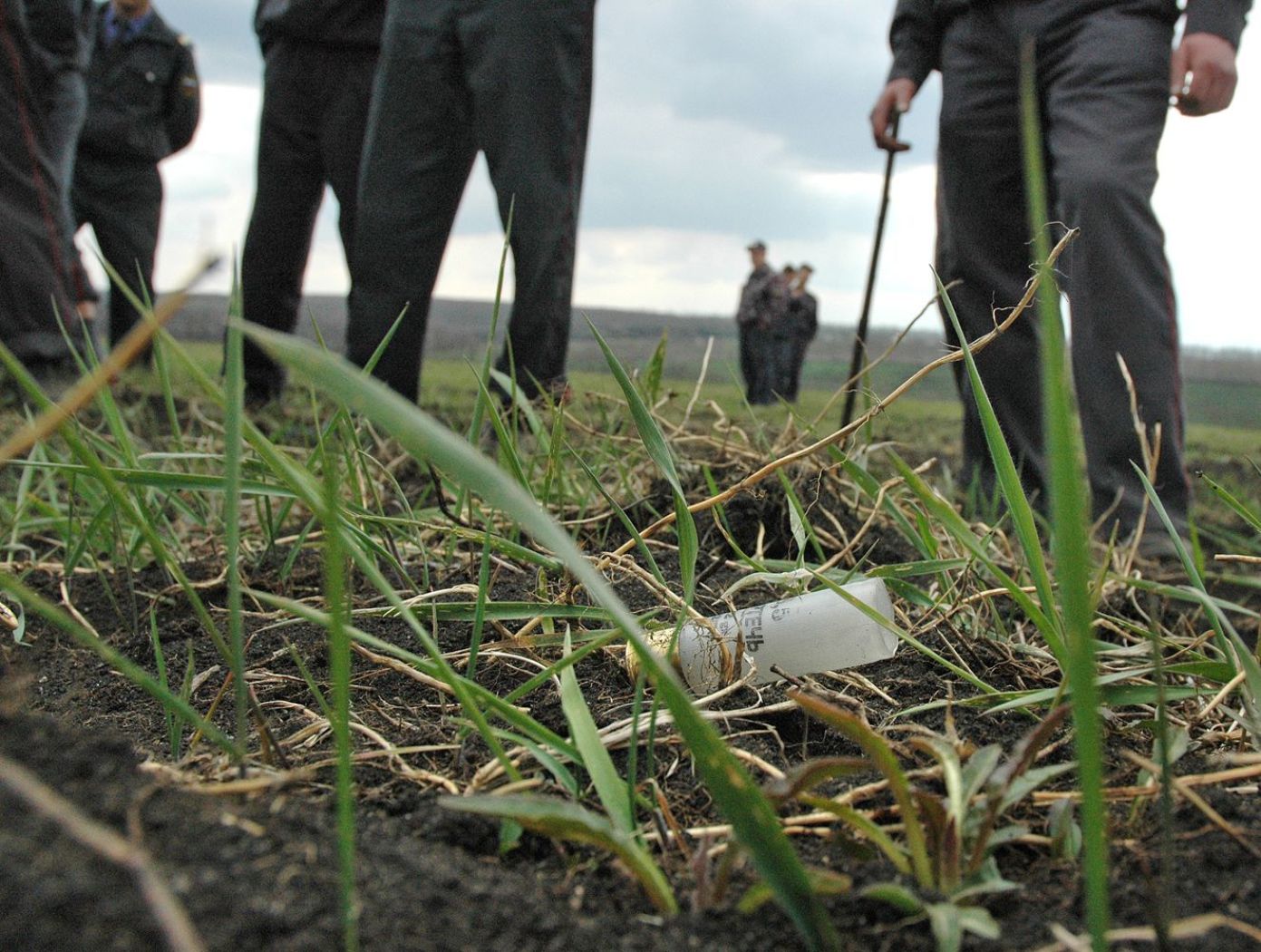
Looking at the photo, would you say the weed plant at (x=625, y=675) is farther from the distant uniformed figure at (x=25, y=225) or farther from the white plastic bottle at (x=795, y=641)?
the distant uniformed figure at (x=25, y=225)

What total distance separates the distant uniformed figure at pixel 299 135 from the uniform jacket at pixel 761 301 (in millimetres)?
7791

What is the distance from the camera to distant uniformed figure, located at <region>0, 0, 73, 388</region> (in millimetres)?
2748

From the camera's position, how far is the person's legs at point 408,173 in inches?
83.9

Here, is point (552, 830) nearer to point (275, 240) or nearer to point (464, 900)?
point (464, 900)

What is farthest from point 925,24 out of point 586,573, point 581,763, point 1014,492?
point 586,573

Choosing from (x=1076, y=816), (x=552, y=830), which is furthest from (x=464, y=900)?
(x=1076, y=816)

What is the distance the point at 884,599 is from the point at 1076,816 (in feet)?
0.70

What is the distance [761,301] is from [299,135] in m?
8.05

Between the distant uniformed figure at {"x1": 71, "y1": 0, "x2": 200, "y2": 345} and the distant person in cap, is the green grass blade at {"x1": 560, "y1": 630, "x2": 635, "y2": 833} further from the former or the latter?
the distant uniformed figure at {"x1": 71, "y1": 0, "x2": 200, "y2": 345}

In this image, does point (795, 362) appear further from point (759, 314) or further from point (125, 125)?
point (125, 125)

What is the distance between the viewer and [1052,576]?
1.24 metres

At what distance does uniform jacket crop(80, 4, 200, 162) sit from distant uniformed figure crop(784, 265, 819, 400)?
756 centimetres

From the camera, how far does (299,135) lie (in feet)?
9.52

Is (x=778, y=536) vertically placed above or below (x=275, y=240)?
below
